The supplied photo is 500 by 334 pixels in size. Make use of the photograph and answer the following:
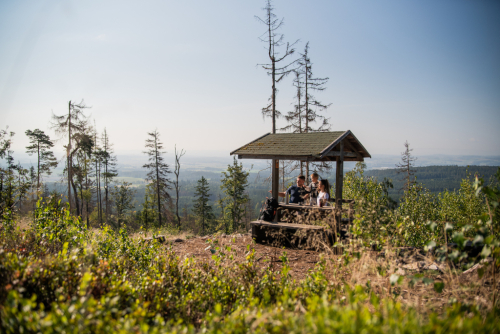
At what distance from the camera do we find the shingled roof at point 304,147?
703 centimetres

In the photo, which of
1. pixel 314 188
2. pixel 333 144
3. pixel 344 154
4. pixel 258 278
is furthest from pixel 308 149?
pixel 258 278

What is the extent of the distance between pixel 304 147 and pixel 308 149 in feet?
0.76

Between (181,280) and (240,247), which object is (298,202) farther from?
(181,280)

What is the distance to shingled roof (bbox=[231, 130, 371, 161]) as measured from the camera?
7034mm

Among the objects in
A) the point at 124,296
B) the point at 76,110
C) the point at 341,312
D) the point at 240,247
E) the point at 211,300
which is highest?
the point at 76,110

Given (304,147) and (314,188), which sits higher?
(304,147)

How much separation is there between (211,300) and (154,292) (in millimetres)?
668

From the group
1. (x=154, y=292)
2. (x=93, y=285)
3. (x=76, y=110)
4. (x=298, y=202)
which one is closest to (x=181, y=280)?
(x=154, y=292)

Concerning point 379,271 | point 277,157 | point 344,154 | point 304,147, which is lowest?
point 379,271

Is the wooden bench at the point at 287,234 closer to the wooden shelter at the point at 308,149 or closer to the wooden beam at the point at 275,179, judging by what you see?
the wooden shelter at the point at 308,149

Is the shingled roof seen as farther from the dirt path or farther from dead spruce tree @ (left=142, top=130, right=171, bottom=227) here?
dead spruce tree @ (left=142, top=130, right=171, bottom=227)

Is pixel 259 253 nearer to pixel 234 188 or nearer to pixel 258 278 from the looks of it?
pixel 258 278

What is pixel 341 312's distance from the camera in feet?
5.23

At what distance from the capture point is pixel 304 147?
732cm
